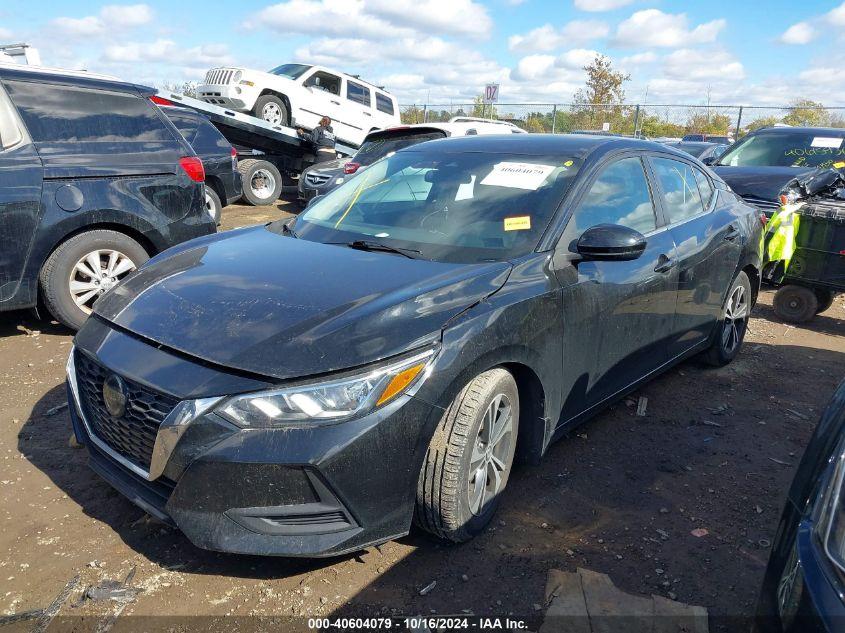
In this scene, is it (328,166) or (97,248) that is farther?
(328,166)

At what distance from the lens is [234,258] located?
3.19 meters

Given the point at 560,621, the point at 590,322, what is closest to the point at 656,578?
the point at 560,621

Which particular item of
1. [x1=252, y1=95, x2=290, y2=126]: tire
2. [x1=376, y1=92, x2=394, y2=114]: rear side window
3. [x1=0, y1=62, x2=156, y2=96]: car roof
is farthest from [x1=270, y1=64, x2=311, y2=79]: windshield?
[x1=0, y1=62, x2=156, y2=96]: car roof

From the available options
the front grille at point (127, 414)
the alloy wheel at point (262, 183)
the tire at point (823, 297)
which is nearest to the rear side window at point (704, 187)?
the tire at point (823, 297)

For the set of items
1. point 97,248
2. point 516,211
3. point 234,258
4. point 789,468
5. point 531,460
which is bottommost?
point 789,468

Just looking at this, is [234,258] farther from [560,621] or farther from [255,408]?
[560,621]

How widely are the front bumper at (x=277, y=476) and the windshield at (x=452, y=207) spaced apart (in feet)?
3.46

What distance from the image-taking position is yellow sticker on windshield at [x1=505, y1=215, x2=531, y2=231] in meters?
3.20

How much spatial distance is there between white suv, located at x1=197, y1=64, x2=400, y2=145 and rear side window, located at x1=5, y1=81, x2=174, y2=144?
9.37 metres

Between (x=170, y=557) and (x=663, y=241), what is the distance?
10.0 ft

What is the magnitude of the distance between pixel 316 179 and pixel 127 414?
905cm

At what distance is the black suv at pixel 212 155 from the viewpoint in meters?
9.85

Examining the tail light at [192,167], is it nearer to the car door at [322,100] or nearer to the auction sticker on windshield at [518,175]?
the auction sticker on windshield at [518,175]

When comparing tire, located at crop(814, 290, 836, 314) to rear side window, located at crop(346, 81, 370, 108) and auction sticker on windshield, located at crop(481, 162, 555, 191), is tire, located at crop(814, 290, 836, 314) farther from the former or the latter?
rear side window, located at crop(346, 81, 370, 108)
